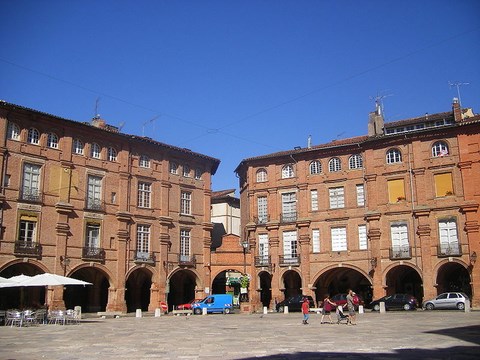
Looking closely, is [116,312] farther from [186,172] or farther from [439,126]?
[439,126]

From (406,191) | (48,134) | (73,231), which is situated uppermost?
(48,134)

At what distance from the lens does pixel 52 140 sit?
3734 cm

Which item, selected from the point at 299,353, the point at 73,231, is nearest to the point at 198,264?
the point at 73,231

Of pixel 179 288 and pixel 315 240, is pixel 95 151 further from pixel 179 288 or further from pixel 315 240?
pixel 315 240

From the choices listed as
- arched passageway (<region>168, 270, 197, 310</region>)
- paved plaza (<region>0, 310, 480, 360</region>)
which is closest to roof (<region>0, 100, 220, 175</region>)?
arched passageway (<region>168, 270, 197, 310</region>)

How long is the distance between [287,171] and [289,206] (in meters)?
3.05

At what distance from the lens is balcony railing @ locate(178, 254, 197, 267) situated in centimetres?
4332

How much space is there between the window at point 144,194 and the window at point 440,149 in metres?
21.8

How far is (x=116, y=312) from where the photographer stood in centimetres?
3828

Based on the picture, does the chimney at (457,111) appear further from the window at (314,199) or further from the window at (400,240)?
the window at (314,199)

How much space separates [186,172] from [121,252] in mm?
9361

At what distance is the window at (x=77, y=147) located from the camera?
38.6 meters

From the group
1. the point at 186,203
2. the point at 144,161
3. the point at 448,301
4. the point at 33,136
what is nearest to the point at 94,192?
the point at 144,161

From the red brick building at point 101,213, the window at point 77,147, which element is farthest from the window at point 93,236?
the window at point 77,147
